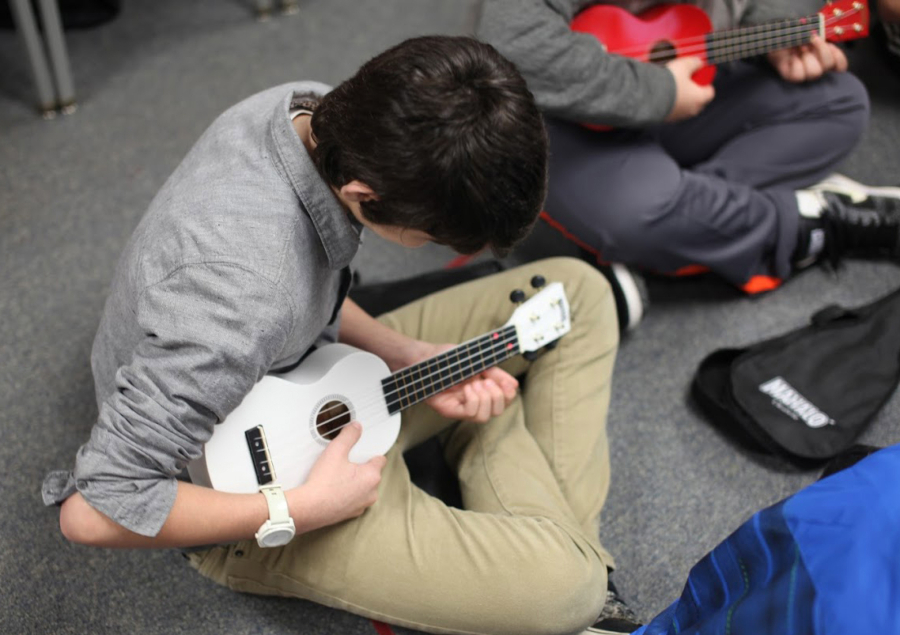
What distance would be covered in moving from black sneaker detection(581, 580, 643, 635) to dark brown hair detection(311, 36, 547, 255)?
521 millimetres

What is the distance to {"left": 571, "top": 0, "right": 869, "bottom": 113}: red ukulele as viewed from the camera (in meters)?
1.38

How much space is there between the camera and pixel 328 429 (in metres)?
1.00

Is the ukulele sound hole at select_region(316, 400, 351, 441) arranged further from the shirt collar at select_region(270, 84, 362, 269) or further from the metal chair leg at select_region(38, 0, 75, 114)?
the metal chair leg at select_region(38, 0, 75, 114)

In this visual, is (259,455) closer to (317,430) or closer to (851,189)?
(317,430)

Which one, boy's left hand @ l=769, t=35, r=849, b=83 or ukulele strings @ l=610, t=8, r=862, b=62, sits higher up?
ukulele strings @ l=610, t=8, r=862, b=62

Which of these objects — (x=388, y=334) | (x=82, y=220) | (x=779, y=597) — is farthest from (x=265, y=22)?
(x=779, y=597)

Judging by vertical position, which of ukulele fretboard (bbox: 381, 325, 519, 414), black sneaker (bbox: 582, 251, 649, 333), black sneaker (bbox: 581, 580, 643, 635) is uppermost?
ukulele fretboard (bbox: 381, 325, 519, 414)

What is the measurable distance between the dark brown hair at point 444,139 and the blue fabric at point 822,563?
349mm

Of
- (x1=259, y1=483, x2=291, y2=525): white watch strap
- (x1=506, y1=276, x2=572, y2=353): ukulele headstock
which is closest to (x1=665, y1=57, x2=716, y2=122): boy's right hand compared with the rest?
(x1=506, y1=276, x2=572, y2=353): ukulele headstock

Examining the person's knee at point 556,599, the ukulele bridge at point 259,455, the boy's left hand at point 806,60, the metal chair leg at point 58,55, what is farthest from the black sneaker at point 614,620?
the metal chair leg at point 58,55

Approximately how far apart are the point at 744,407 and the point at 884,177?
78 centimetres

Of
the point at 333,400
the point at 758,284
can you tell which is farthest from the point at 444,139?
the point at 758,284

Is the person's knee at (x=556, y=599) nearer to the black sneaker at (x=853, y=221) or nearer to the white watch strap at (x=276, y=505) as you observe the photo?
the white watch strap at (x=276, y=505)

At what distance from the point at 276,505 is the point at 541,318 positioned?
1.49 feet
